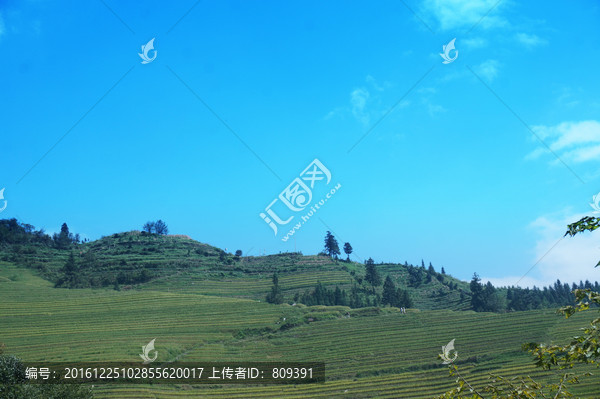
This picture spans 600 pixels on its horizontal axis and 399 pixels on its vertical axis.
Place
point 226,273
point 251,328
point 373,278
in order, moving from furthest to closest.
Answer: point 226,273, point 373,278, point 251,328

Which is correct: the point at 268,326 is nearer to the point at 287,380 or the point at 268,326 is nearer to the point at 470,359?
the point at 287,380

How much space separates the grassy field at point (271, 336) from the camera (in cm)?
5091

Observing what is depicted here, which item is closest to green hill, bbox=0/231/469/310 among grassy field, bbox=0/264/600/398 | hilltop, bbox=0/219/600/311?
hilltop, bbox=0/219/600/311

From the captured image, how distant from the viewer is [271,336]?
7350 cm

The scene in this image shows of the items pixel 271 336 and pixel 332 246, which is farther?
pixel 332 246

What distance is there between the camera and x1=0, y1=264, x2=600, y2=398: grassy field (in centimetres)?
5091

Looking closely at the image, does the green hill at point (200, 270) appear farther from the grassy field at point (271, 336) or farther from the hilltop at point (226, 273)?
the grassy field at point (271, 336)

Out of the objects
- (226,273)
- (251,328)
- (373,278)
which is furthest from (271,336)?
(226,273)

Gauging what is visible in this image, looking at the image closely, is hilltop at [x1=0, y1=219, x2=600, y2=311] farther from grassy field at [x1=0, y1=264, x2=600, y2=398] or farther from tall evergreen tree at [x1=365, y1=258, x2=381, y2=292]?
grassy field at [x1=0, y1=264, x2=600, y2=398]

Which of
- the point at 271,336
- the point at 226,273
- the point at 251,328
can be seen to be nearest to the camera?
the point at 271,336

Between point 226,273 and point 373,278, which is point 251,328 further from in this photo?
point 226,273

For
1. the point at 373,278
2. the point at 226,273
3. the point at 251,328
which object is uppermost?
the point at 226,273

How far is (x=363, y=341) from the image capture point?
222ft

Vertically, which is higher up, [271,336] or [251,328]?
[251,328]
